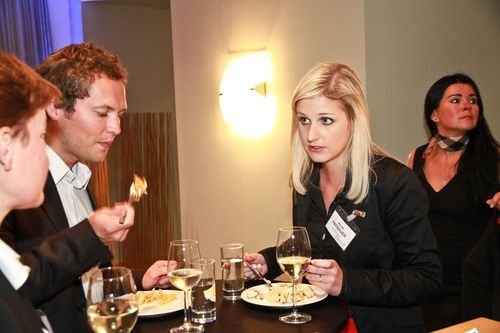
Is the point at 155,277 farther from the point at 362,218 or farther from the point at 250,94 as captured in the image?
the point at 250,94

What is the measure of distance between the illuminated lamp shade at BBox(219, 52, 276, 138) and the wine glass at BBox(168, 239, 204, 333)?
2668mm

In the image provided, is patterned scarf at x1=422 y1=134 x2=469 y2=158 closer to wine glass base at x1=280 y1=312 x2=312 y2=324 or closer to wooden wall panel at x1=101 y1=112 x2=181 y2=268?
wine glass base at x1=280 y1=312 x2=312 y2=324

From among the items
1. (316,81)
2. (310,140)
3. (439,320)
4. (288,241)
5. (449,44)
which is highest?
(449,44)

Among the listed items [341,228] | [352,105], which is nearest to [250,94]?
[352,105]

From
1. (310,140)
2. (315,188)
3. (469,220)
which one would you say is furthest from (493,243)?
(310,140)

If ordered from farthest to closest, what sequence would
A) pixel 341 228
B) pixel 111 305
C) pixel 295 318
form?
pixel 341 228
pixel 295 318
pixel 111 305

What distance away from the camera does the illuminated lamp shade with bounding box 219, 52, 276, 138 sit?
420 centimetres

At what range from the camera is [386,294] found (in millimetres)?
1919

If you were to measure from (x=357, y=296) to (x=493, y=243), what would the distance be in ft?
4.20

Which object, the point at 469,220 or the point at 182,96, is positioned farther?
the point at 182,96

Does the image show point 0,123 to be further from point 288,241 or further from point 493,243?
point 493,243

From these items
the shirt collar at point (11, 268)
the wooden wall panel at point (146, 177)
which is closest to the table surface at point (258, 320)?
the shirt collar at point (11, 268)

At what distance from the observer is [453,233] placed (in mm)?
3211

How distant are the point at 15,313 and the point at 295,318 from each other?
3.00ft
